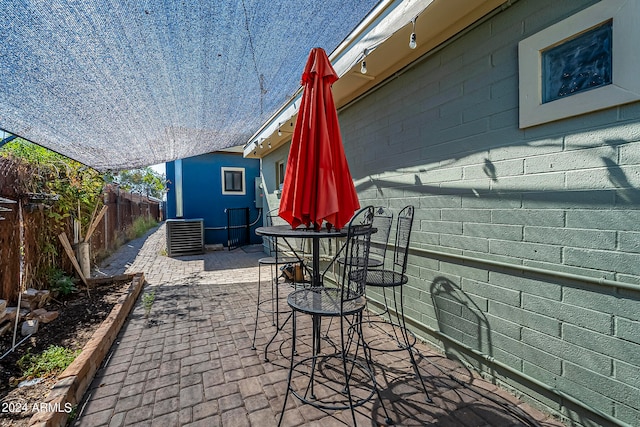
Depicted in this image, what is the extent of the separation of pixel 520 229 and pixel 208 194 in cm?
901

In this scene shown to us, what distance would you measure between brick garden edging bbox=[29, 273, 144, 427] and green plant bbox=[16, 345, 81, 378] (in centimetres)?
20

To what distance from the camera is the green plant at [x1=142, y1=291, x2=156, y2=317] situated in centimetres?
351

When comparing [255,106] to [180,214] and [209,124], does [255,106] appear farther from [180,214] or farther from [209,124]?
[180,214]

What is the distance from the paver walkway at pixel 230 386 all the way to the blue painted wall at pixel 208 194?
6.03 m

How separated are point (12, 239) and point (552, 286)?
5247 millimetres

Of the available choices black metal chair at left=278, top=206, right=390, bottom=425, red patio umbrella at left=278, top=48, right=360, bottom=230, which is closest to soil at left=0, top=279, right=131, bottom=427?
black metal chair at left=278, top=206, right=390, bottom=425

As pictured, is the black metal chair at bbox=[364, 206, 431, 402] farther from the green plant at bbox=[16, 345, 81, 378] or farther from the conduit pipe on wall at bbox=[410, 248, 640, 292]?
the green plant at bbox=[16, 345, 81, 378]

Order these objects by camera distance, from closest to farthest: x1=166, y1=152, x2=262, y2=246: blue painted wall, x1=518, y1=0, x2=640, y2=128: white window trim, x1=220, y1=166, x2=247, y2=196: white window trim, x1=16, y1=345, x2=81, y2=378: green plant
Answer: x1=518, y1=0, x2=640, y2=128: white window trim < x1=16, y1=345, x2=81, y2=378: green plant < x1=166, y1=152, x2=262, y2=246: blue painted wall < x1=220, y1=166, x2=247, y2=196: white window trim

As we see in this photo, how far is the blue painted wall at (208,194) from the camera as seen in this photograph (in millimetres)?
8977

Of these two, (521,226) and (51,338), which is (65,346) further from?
(521,226)

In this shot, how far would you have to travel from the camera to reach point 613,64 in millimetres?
1405

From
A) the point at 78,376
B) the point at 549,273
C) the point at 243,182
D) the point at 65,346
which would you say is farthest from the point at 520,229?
the point at 243,182

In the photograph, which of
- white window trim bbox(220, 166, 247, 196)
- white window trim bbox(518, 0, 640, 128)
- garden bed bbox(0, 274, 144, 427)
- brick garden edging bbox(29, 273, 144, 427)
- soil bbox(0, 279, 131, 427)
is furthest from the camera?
white window trim bbox(220, 166, 247, 196)

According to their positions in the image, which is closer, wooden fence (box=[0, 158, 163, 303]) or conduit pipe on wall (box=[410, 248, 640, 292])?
conduit pipe on wall (box=[410, 248, 640, 292])
